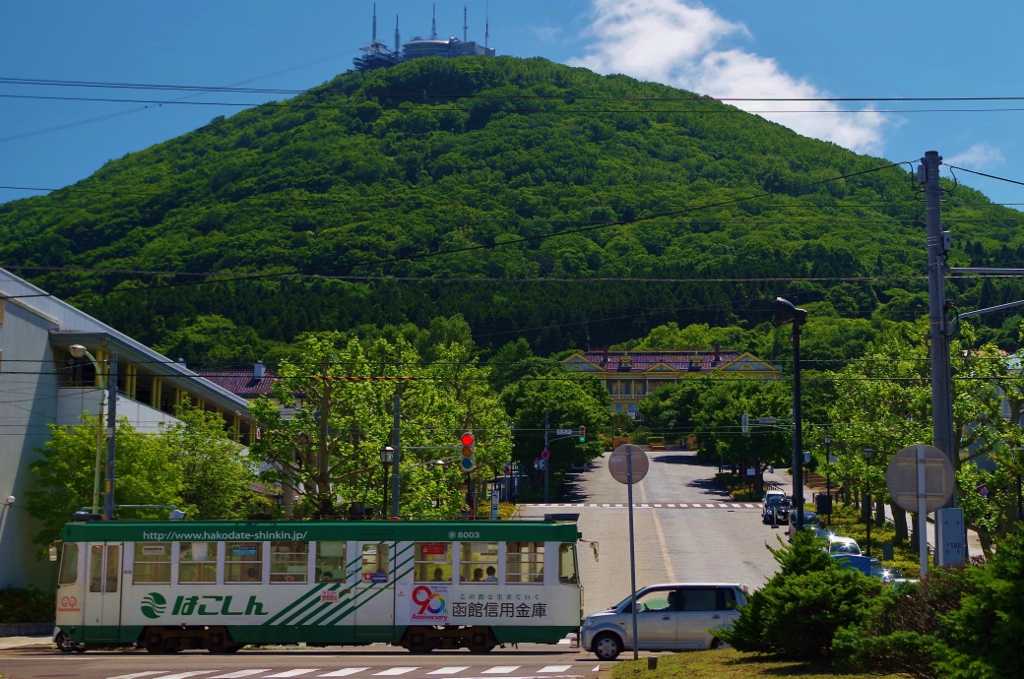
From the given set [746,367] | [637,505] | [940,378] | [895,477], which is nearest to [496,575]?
[940,378]

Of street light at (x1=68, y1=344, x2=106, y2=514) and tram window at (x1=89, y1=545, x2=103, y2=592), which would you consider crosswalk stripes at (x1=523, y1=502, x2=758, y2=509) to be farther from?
tram window at (x1=89, y1=545, x2=103, y2=592)

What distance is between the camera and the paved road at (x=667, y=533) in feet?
148

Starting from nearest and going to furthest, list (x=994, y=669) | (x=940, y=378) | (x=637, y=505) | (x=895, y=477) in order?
(x=994, y=669), (x=895, y=477), (x=940, y=378), (x=637, y=505)

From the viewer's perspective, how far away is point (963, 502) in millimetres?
36781

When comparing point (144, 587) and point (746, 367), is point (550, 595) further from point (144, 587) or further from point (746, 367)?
point (746, 367)

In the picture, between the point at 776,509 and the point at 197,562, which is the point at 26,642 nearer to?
the point at 197,562

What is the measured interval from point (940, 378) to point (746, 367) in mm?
135592

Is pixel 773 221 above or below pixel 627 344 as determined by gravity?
above

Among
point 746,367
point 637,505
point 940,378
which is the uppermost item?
point 746,367

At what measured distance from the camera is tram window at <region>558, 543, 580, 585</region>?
24.2 m

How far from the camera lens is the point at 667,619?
2294 centimetres

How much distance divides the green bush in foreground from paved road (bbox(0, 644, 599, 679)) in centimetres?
421

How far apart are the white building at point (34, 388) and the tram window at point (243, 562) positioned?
51.4ft

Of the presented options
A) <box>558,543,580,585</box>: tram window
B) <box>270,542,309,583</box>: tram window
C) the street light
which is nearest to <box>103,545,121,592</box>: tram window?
<box>270,542,309,583</box>: tram window
